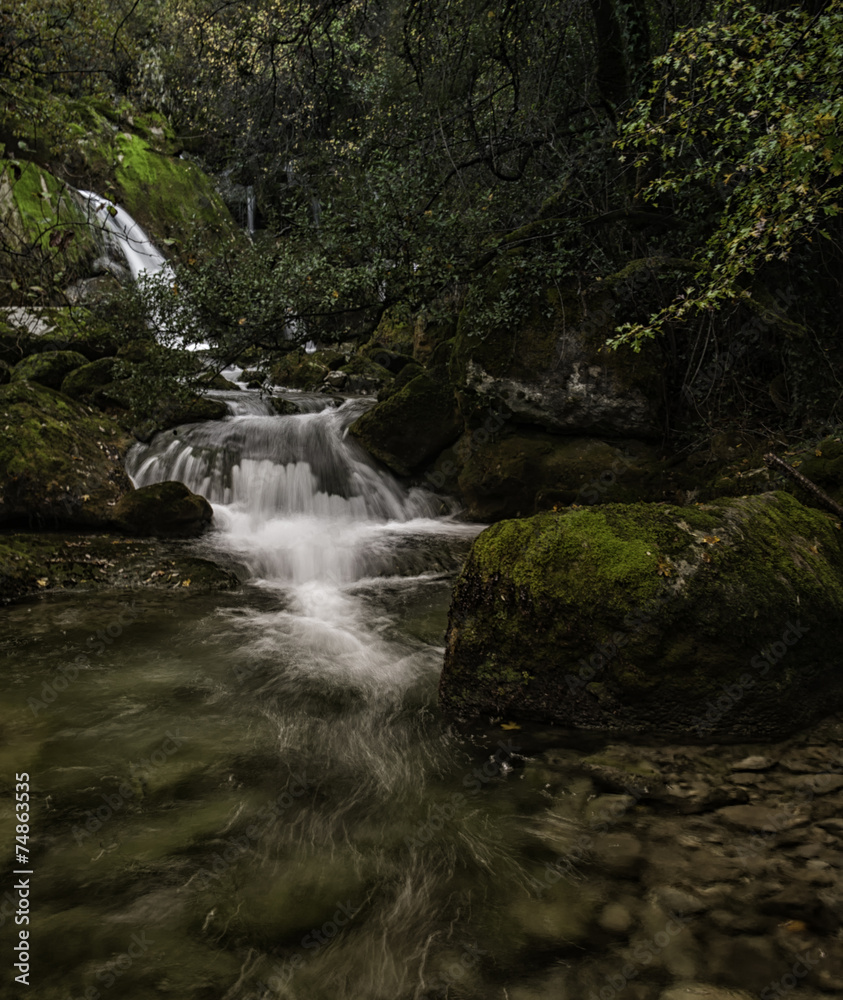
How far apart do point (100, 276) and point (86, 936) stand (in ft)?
56.9

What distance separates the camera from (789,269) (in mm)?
6559

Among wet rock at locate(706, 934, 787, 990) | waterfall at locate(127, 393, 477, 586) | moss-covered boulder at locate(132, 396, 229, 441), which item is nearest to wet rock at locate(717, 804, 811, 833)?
wet rock at locate(706, 934, 787, 990)

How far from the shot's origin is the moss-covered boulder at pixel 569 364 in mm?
7926

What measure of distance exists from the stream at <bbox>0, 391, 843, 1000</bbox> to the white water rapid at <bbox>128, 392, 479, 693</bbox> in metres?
0.34

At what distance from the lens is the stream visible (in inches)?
75.9

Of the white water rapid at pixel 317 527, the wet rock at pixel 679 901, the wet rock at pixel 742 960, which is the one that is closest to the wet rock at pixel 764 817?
the wet rock at pixel 679 901

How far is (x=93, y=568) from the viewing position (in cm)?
625

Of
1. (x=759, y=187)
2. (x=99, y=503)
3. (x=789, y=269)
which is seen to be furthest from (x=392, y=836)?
(x=789, y=269)

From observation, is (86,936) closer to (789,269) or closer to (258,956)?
(258,956)

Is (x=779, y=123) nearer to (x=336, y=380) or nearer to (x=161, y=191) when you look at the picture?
(x=336, y=380)

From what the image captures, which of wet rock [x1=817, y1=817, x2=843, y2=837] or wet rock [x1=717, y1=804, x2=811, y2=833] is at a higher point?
wet rock [x1=817, y1=817, x2=843, y2=837]

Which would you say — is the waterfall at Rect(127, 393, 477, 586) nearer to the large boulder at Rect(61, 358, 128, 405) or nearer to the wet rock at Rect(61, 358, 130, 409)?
the wet rock at Rect(61, 358, 130, 409)

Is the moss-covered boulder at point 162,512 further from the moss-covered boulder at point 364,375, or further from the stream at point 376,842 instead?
the moss-covered boulder at point 364,375

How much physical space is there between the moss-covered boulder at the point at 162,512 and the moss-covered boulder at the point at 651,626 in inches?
221
